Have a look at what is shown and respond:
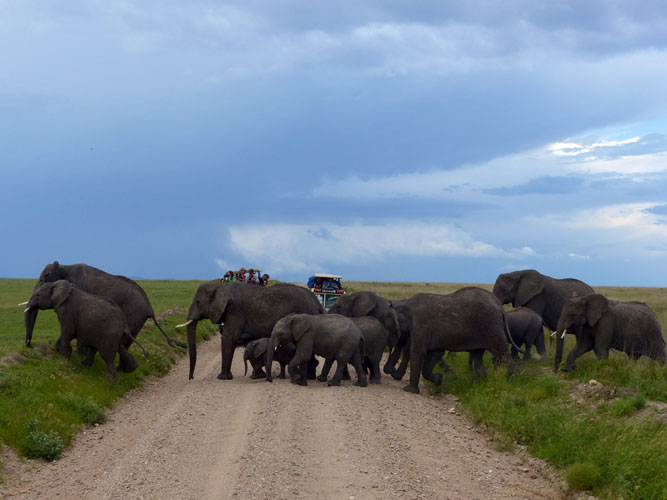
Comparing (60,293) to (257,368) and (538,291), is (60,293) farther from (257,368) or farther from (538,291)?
(538,291)

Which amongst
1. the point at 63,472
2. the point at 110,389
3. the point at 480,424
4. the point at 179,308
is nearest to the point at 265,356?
the point at 110,389

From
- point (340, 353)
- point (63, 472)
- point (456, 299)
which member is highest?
point (456, 299)

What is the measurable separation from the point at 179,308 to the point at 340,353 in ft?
73.5

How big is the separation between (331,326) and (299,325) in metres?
0.81

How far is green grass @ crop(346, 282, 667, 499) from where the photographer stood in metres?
9.97

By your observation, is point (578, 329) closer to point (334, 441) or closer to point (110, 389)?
point (334, 441)

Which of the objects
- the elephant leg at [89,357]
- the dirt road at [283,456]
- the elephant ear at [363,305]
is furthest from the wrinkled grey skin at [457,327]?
the elephant leg at [89,357]

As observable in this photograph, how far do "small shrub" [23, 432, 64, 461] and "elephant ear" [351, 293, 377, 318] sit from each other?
1043 cm

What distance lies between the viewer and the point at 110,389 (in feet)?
54.4

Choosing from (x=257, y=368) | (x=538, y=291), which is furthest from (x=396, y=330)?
(x=538, y=291)

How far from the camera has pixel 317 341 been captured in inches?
676

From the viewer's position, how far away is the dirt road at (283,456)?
9352 mm

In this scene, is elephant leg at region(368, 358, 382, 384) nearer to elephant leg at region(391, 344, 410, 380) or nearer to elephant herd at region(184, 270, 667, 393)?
elephant herd at region(184, 270, 667, 393)

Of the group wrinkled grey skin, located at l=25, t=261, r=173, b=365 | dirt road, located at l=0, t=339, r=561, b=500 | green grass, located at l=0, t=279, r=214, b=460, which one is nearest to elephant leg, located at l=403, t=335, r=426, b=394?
dirt road, located at l=0, t=339, r=561, b=500
